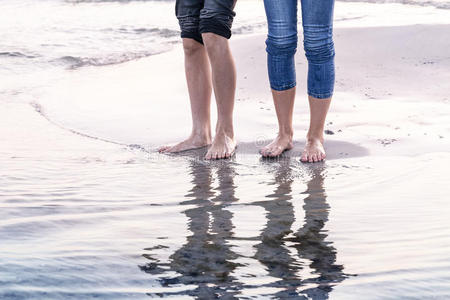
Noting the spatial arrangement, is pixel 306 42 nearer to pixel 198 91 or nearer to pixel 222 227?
pixel 198 91

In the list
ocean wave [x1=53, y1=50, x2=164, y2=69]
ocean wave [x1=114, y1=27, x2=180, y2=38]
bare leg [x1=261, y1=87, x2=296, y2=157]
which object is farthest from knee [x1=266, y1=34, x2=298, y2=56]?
ocean wave [x1=114, y1=27, x2=180, y2=38]

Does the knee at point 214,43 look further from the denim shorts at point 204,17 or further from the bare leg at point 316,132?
the bare leg at point 316,132

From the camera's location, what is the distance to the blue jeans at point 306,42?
3.25 meters

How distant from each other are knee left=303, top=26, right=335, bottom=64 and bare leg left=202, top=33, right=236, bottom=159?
0.46m

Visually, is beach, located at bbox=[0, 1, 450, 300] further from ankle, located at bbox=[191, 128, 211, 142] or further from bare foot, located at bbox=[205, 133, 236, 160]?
ankle, located at bbox=[191, 128, 211, 142]

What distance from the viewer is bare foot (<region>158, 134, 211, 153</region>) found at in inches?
144

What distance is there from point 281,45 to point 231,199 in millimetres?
1093

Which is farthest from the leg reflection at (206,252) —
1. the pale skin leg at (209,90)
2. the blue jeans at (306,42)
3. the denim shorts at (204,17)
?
the denim shorts at (204,17)

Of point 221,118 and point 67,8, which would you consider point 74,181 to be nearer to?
point 221,118

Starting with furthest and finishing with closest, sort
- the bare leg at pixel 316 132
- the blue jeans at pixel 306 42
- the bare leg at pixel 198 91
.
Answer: the bare leg at pixel 198 91
the bare leg at pixel 316 132
the blue jeans at pixel 306 42

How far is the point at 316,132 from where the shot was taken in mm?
3455

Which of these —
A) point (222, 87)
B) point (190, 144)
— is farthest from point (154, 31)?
point (222, 87)

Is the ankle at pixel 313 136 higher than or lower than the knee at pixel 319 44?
lower

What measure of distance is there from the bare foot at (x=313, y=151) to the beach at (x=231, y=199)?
7 centimetres
